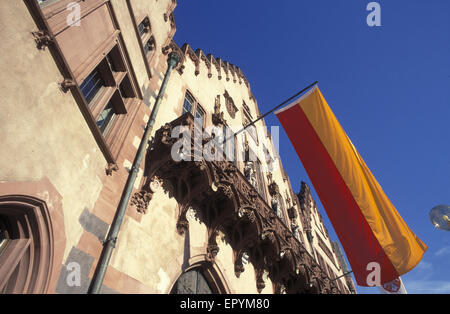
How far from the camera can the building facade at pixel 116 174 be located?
4.53 metres

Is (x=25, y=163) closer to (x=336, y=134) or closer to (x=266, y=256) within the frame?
(x=336, y=134)

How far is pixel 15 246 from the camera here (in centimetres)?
446

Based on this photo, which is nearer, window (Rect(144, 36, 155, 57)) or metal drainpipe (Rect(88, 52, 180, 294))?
metal drainpipe (Rect(88, 52, 180, 294))

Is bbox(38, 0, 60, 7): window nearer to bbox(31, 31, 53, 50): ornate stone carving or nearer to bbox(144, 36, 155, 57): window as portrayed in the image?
bbox(31, 31, 53, 50): ornate stone carving

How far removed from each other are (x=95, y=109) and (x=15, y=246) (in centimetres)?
384

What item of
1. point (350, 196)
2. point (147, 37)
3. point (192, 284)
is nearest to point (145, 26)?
point (147, 37)

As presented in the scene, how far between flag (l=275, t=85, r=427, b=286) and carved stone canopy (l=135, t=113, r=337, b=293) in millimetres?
2840

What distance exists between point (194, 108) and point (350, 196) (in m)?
8.08

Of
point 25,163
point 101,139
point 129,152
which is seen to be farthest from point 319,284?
point 25,163

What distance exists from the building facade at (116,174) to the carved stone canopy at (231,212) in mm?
47

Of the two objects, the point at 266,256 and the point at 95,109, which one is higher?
the point at 95,109

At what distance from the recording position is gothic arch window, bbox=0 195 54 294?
4.25m

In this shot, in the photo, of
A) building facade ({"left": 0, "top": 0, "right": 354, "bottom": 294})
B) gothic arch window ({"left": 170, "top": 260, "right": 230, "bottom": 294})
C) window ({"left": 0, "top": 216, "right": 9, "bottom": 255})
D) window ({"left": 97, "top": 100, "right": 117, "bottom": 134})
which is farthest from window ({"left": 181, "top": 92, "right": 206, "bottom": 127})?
window ({"left": 0, "top": 216, "right": 9, "bottom": 255})

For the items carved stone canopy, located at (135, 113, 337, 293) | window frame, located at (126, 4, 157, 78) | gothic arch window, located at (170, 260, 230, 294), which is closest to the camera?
gothic arch window, located at (170, 260, 230, 294)
